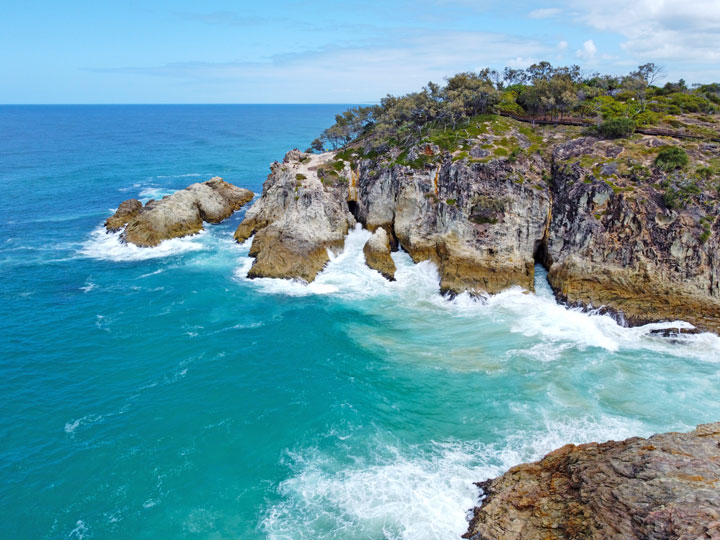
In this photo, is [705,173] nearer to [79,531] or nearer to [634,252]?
[634,252]

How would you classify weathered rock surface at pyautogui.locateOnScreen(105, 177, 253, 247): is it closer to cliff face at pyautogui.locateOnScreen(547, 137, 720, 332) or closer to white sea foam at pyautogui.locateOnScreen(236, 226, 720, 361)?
white sea foam at pyautogui.locateOnScreen(236, 226, 720, 361)

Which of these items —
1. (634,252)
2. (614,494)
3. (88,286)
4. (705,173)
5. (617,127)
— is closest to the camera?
(614,494)

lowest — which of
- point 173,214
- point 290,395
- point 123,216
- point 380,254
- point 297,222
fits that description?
point 290,395

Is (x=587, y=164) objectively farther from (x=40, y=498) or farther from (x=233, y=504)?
(x=40, y=498)

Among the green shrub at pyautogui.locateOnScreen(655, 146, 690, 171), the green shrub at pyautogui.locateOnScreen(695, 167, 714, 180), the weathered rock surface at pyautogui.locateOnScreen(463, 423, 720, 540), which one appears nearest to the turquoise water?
the weathered rock surface at pyautogui.locateOnScreen(463, 423, 720, 540)

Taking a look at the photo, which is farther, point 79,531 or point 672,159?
point 672,159

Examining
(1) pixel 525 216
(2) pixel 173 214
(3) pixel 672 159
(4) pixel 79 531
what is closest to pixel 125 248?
(2) pixel 173 214

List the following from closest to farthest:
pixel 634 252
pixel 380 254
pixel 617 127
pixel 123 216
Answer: pixel 634 252 → pixel 380 254 → pixel 617 127 → pixel 123 216
